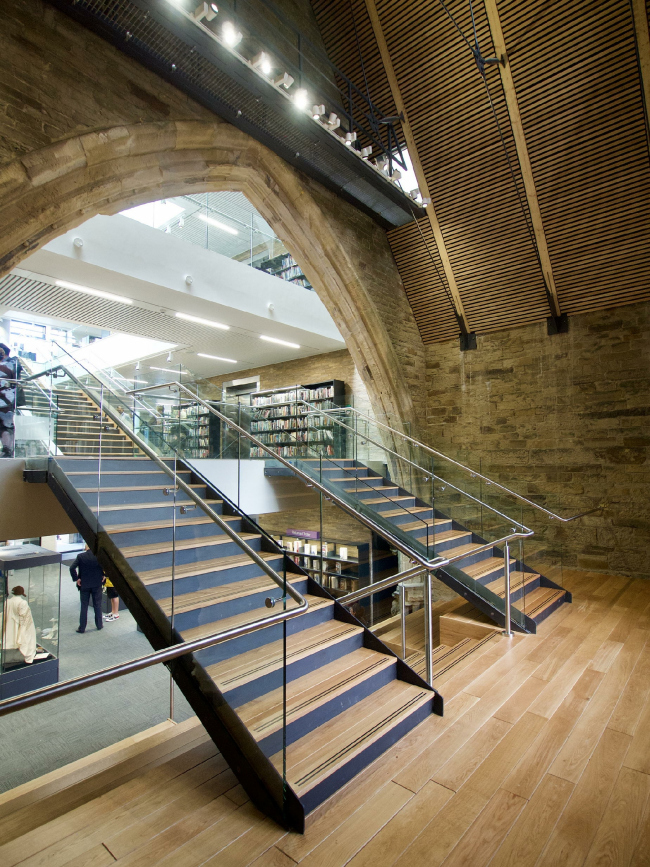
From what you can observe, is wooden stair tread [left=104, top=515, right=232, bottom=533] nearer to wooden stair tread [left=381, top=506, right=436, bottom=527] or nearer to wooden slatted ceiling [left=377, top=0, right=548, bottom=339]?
wooden stair tread [left=381, top=506, right=436, bottom=527]

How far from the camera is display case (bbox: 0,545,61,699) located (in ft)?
18.4

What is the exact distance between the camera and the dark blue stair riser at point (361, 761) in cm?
194

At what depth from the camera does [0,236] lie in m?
3.86

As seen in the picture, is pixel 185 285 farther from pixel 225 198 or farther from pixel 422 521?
pixel 422 521

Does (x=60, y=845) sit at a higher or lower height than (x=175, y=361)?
lower

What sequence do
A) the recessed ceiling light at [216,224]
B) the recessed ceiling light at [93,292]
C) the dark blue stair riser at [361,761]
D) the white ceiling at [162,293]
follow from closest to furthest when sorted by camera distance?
1. the dark blue stair riser at [361,761]
2. the white ceiling at [162,293]
3. the recessed ceiling light at [93,292]
4. the recessed ceiling light at [216,224]

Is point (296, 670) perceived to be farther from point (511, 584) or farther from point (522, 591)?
point (522, 591)

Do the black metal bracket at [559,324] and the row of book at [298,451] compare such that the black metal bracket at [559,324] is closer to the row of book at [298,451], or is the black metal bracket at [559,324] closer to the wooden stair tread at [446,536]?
the wooden stair tread at [446,536]

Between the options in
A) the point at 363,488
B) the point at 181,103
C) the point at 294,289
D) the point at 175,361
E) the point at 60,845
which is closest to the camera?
the point at 60,845

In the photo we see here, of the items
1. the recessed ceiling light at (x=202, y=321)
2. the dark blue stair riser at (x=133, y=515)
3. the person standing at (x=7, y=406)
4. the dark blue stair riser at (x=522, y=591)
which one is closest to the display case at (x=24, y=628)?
the person standing at (x=7, y=406)

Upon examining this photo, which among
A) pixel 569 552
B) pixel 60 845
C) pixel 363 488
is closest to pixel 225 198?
pixel 363 488

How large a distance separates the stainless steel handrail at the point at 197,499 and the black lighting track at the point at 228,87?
3073 millimetres

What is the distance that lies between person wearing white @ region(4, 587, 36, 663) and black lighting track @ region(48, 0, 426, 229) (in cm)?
584

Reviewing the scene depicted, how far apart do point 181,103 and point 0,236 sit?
2.36 m
